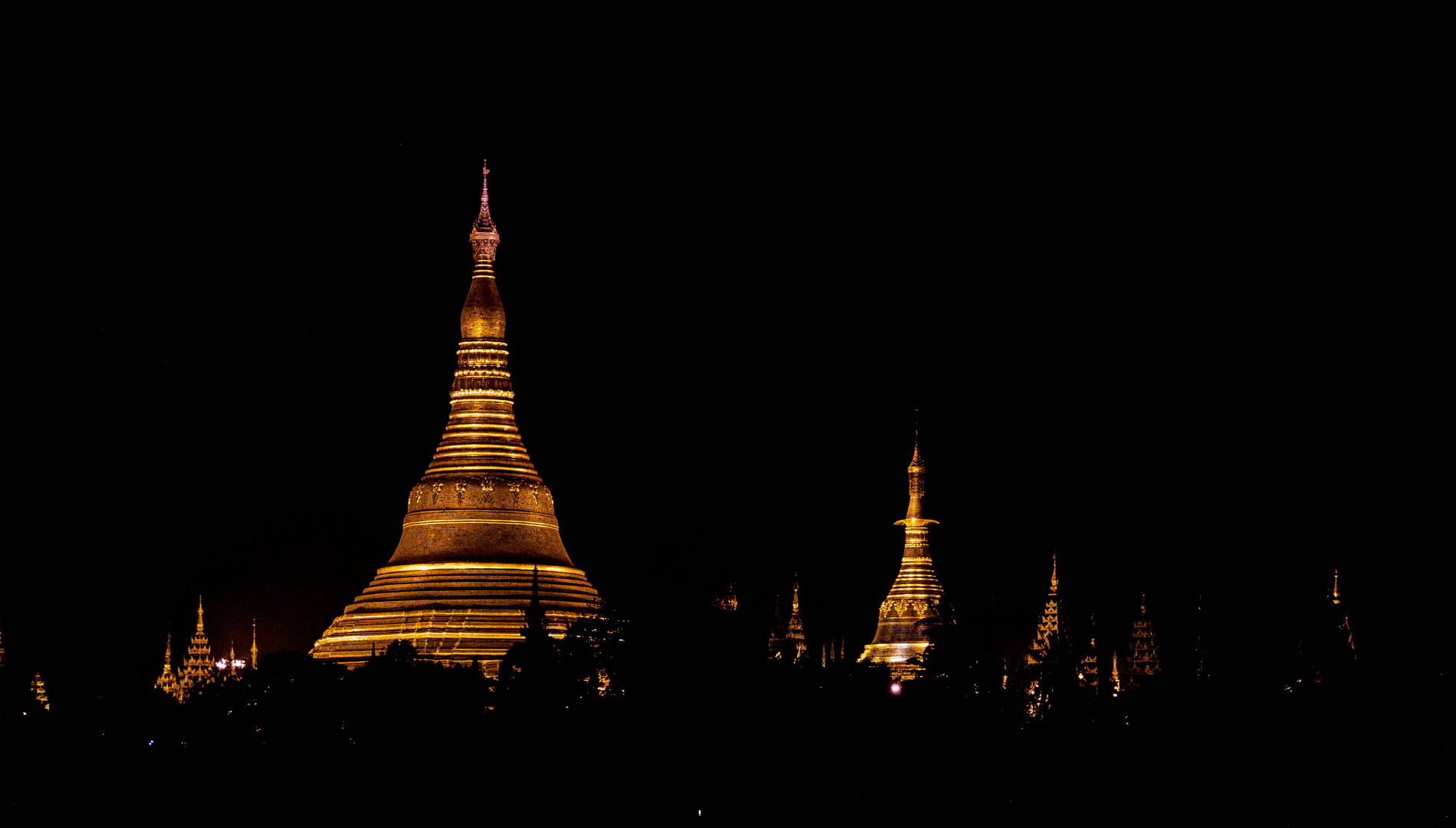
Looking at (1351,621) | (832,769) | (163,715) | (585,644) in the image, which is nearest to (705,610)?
(585,644)

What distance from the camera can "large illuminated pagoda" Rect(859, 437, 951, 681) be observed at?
232 feet

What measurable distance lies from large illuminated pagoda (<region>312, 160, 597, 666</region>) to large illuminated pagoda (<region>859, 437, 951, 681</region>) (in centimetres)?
1516

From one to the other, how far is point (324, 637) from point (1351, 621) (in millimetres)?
18754

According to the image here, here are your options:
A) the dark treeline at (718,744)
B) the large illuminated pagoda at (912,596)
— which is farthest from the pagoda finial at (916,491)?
the dark treeline at (718,744)

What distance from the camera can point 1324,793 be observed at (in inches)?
1519

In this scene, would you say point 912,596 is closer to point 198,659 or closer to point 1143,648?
point 1143,648

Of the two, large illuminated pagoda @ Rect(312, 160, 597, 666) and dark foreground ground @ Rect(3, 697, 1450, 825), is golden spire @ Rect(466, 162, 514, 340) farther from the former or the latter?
dark foreground ground @ Rect(3, 697, 1450, 825)

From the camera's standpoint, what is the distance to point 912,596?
72188mm

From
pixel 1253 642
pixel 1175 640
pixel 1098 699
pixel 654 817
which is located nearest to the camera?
pixel 654 817

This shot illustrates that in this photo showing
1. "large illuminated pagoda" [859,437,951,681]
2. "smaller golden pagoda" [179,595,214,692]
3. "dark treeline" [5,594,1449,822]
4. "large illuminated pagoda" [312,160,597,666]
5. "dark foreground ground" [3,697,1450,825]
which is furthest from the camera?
"large illuminated pagoda" [859,437,951,681]

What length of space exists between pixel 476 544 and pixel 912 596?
18546mm

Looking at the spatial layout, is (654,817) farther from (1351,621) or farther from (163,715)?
(1351,621)

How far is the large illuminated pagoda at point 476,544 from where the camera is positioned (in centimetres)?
5384

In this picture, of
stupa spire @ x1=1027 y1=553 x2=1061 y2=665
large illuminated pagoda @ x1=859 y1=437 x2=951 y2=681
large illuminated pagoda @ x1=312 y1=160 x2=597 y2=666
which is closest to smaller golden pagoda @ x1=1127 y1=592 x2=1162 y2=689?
stupa spire @ x1=1027 y1=553 x2=1061 y2=665
